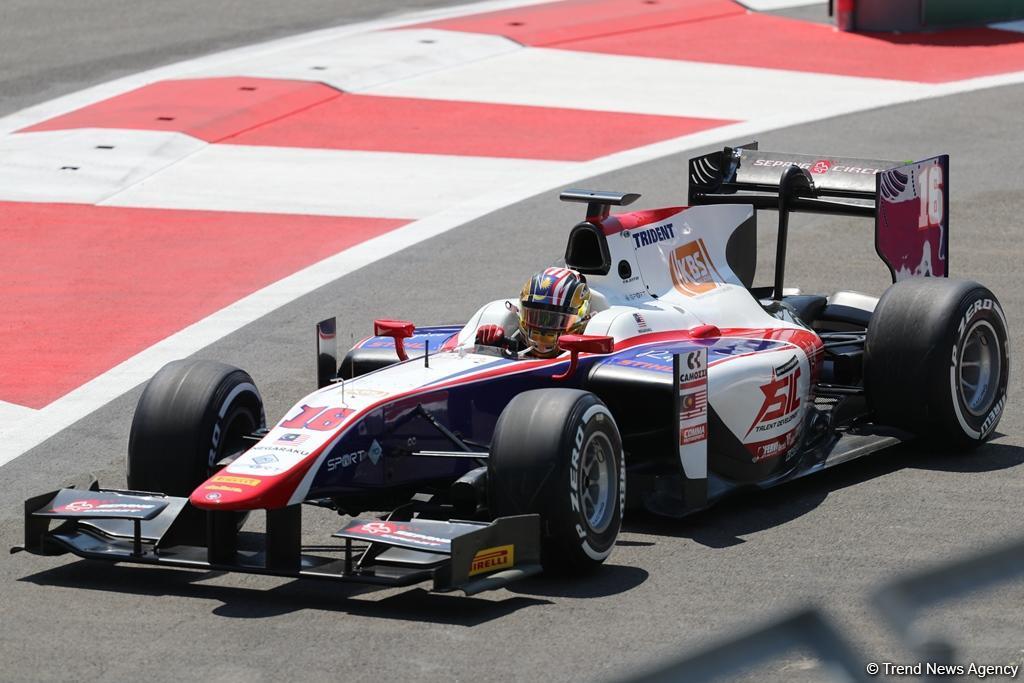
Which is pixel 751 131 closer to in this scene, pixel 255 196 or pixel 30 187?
pixel 255 196

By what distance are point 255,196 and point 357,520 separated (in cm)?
908

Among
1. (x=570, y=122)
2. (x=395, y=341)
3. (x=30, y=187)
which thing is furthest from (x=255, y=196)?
(x=395, y=341)

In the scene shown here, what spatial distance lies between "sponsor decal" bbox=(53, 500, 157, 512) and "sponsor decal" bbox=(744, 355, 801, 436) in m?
3.08

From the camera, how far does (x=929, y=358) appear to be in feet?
30.9

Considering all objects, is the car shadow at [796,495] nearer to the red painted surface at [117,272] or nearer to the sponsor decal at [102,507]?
the sponsor decal at [102,507]

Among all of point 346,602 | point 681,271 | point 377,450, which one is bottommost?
point 346,602

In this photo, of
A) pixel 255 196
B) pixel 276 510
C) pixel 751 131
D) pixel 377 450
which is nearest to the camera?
pixel 276 510

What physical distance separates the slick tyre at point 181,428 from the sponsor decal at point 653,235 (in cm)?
241

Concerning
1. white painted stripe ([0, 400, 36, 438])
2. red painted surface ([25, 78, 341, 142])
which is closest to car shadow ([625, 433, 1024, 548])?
white painted stripe ([0, 400, 36, 438])

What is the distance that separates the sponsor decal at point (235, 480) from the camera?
7.54m

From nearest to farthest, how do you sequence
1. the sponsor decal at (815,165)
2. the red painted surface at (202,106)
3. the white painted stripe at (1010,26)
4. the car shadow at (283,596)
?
the car shadow at (283,596), the sponsor decal at (815,165), the red painted surface at (202,106), the white painted stripe at (1010,26)

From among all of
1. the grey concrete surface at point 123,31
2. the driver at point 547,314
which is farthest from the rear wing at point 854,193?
the grey concrete surface at point 123,31

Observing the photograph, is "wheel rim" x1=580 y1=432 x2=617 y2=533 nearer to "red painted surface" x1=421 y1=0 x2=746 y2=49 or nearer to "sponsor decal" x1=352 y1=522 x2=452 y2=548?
"sponsor decal" x1=352 y1=522 x2=452 y2=548

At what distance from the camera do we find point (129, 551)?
7.77m
